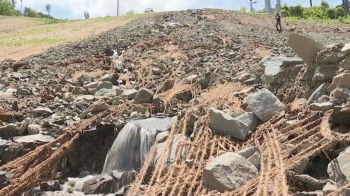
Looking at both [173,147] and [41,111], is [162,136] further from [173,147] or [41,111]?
[41,111]

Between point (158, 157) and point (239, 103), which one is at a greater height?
point (239, 103)

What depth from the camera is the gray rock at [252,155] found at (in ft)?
14.6

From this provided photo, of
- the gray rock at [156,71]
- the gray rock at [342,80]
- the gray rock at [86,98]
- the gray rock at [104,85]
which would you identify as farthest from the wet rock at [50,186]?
the gray rock at [156,71]

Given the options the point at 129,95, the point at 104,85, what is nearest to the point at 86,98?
the point at 104,85

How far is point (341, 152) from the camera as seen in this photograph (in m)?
4.06

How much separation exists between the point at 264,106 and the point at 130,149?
1.94 metres

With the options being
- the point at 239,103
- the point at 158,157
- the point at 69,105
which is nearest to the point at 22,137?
the point at 69,105

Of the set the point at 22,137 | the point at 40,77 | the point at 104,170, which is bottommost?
the point at 104,170

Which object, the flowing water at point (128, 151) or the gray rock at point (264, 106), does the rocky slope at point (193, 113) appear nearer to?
the gray rock at point (264, 106)

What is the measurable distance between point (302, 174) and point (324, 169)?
262 mm

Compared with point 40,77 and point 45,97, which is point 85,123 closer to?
point 45,97

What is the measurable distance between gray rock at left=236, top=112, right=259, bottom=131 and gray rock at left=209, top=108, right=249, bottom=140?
0.38 feet

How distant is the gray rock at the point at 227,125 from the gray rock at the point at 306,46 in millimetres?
1395

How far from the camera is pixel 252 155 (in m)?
4.51
